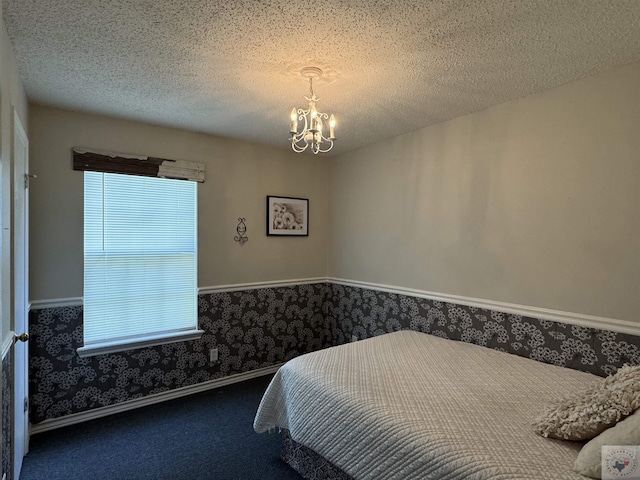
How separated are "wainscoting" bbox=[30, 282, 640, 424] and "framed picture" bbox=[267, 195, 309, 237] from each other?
2.01 ft

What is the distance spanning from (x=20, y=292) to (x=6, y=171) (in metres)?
0.89

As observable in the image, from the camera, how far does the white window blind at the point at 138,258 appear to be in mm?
2854

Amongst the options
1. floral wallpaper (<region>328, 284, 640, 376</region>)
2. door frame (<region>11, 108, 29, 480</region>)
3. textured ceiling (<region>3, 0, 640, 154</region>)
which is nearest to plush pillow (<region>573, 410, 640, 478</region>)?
floral wallpaper (<region>328, 284, 640, 376</region>)

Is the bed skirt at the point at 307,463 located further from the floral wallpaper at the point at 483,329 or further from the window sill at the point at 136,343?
the floral wallpaper at the point at 483,329

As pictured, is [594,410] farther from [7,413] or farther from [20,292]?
[20,292]

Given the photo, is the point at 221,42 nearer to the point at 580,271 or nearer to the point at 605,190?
the point at 605,190

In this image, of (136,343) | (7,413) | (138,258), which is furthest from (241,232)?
(7,413)

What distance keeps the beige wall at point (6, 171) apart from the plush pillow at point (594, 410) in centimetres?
231

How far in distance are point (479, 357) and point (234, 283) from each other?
226 cm

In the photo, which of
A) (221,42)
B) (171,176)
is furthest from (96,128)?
(221,42)

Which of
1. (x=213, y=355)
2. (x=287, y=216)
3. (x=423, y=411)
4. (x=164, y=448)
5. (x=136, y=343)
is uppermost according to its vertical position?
(x=287, y=216)

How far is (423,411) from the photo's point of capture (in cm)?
170

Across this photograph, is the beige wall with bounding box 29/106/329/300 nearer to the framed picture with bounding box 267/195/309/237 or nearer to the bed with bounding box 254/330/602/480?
the framed picture with bounding box 267/195/309/237

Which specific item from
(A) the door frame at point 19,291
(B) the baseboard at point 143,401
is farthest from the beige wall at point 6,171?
(B) the baseboard at point 143,401
